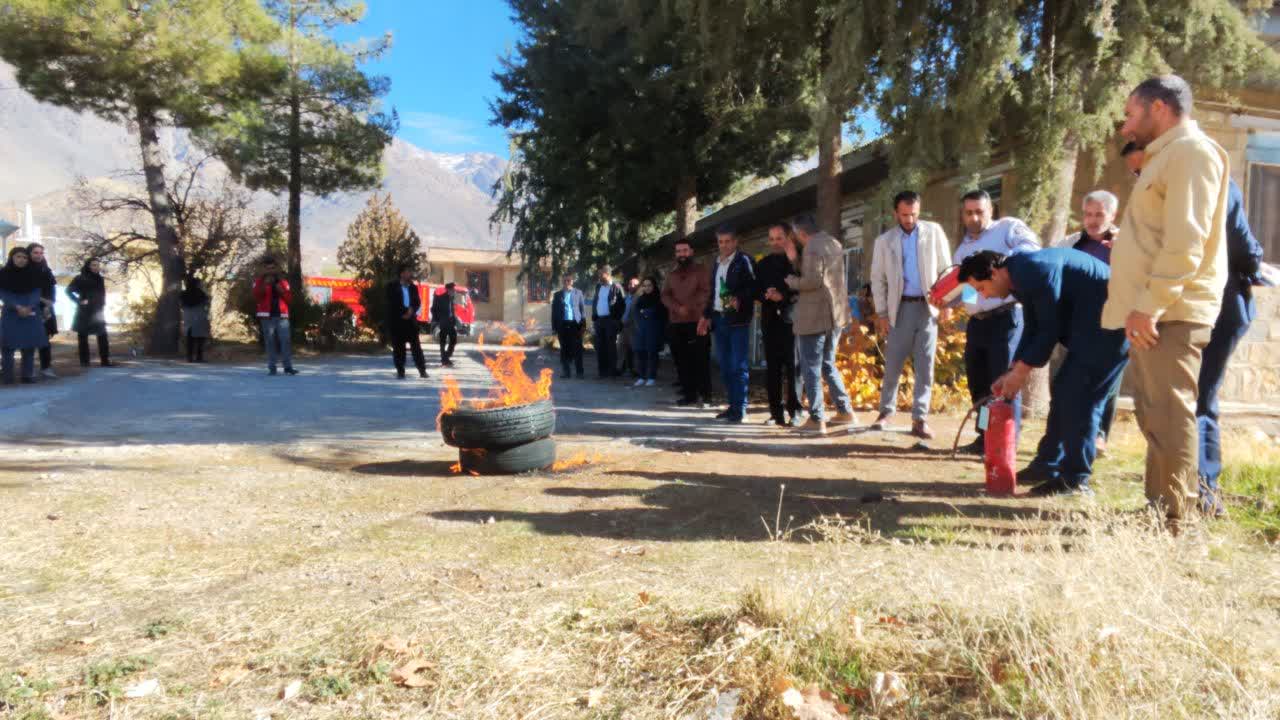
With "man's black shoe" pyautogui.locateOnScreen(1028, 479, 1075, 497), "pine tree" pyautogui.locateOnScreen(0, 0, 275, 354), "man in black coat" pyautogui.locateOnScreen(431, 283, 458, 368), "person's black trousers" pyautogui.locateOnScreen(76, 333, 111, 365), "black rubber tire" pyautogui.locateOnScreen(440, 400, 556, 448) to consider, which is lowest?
"man's black shoe" pyautogui.locateOnScreen(1028, 479, 1075, 497)

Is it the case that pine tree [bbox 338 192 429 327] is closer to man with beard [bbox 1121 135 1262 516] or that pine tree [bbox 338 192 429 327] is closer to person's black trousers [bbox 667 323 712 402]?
person's black trousers [bbox 667 323 712 402]

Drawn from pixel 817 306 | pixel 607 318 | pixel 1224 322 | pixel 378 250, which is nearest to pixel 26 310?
pixel 607 318

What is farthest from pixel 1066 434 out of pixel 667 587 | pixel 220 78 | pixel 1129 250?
pixel 220 78

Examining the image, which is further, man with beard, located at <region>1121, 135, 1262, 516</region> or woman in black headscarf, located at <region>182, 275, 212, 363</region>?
woman in black headscarf, located at <region>182, 275, 212, 363</region>

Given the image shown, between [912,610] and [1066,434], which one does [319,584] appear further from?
[1066,434]

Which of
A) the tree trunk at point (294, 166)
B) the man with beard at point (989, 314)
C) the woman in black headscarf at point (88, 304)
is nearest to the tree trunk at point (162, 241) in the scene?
the tree trunk at point (294, 166)

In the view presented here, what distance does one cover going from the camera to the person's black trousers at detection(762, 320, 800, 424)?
7.27 m

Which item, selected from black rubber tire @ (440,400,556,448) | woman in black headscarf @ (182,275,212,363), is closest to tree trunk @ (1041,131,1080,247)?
black rubber tire @ (440,400,556,448)

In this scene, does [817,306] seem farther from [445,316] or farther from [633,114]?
[445,316]

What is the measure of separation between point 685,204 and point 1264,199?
921 centimetres

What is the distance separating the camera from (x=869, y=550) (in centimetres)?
356

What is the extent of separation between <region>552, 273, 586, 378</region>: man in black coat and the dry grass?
28.9 feet

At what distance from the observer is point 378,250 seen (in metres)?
25.0

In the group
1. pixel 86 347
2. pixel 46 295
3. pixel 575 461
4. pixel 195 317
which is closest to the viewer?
pixel 575 461
